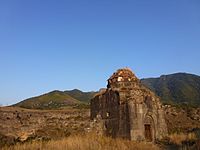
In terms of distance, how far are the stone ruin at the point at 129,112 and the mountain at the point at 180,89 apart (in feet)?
144

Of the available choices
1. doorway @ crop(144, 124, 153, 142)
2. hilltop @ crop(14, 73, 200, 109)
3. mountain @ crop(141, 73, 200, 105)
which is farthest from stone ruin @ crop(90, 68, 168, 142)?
mountain @ crop(141, 73, 200, 105)

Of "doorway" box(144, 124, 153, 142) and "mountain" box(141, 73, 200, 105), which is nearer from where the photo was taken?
"doorway" box(144, 124, 153, 142)

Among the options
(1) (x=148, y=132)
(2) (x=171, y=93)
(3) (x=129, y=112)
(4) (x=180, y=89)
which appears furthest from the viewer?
(4) (x=180, y=89)

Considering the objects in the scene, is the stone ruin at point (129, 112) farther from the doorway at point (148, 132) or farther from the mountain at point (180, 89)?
the mountain at point (180, 89)

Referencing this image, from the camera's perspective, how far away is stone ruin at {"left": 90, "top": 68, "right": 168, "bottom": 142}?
1672 centimetres

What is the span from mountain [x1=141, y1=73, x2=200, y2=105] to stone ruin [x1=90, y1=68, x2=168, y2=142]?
144ft

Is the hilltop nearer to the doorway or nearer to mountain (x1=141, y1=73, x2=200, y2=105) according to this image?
mountain (x1=141, y1=73, x2=200, y2=105)

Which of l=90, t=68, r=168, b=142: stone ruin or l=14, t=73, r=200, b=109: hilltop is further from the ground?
l=14, t=73, r=200, b=109: hilltop

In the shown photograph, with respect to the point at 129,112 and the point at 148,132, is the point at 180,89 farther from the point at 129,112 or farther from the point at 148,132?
the point at 129,112

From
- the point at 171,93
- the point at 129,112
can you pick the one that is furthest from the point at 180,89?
the point at 129,112

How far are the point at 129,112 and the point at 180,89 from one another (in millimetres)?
63813

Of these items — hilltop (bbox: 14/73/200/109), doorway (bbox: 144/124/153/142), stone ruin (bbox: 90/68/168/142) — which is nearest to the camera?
stone ruin (bbox: 90/68/168/142)

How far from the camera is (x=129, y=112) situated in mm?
16875

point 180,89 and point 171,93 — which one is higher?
point 180,89
